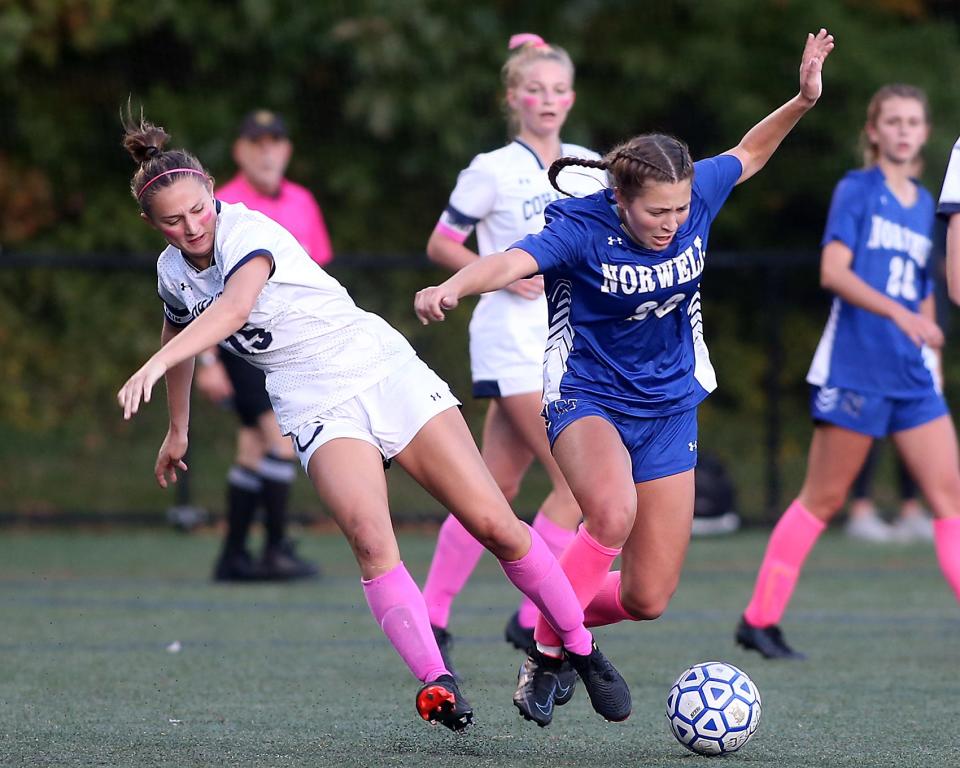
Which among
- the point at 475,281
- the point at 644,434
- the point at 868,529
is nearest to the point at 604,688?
the point at 644,434

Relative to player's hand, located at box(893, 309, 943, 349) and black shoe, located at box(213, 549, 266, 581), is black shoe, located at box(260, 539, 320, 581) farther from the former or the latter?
player's hand, located at box(893, 309, 943, 349)

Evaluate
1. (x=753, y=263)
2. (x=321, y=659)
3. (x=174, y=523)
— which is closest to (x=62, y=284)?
(x=174, y=523)

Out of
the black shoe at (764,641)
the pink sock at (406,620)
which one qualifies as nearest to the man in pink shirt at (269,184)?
the black shoe at (764,641)

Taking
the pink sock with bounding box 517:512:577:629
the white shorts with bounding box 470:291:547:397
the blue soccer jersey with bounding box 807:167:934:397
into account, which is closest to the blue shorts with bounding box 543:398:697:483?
the white shorts with bounding box 470:291:547:397

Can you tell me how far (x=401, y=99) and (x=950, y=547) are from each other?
24.1 feet

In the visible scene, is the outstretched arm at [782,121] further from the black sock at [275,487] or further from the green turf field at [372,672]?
the black sock at [275,487]

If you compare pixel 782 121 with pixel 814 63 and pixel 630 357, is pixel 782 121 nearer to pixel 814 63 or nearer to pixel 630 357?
pixel 814 63

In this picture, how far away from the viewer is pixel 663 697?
16.8 ft

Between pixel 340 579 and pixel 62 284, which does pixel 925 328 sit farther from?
pixel 62 284

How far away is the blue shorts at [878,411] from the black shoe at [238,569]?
11.3 feet

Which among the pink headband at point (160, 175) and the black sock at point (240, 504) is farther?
the black sock at point (240, 504)

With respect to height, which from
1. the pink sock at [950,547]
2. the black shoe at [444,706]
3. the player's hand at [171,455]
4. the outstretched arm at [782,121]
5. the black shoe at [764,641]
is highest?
the outstretched arm at [782,121]

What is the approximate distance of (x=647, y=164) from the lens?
433cm

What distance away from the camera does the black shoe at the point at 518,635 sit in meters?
5.89
